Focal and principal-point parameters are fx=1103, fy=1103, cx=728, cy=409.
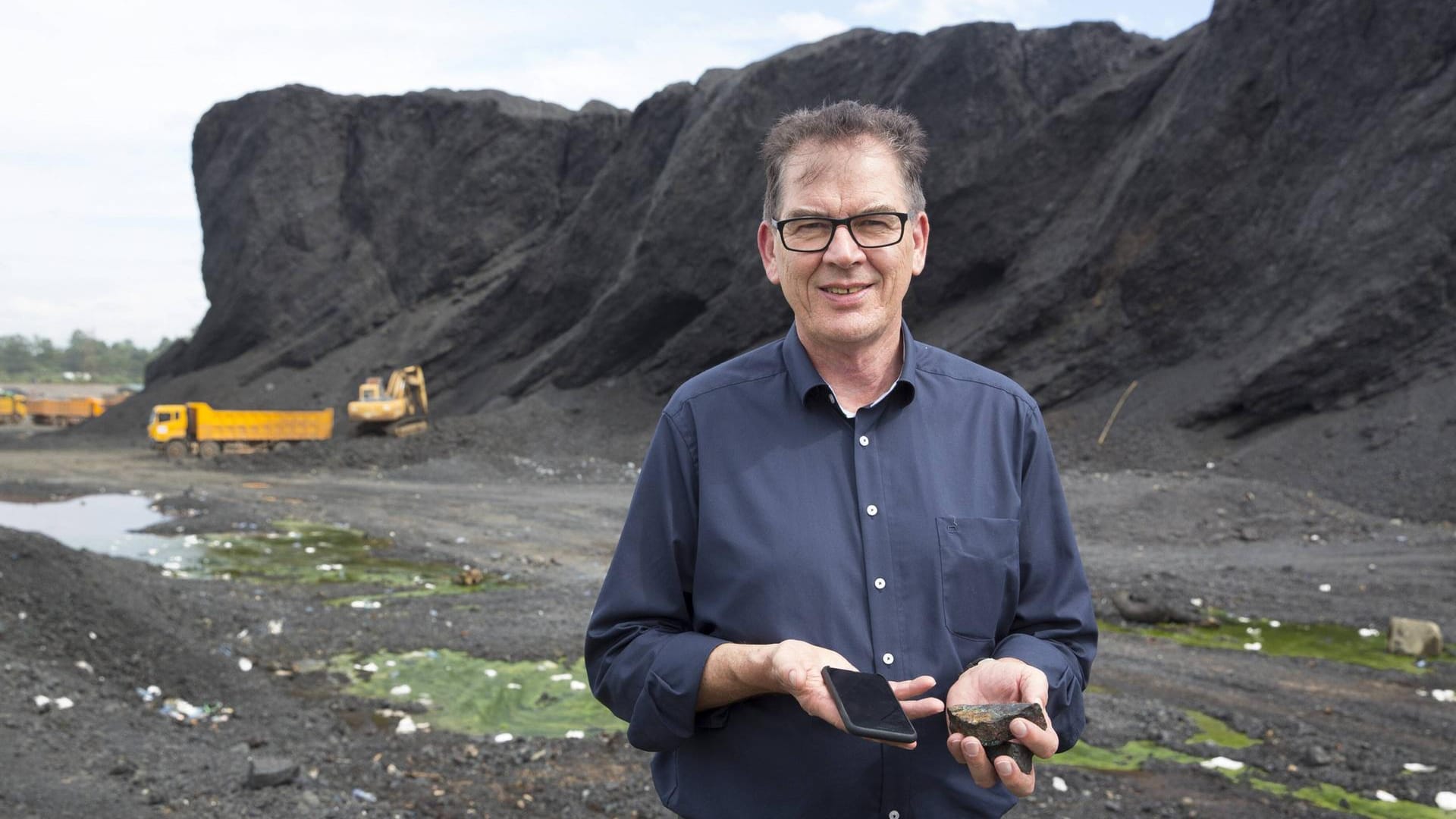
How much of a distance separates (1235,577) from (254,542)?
11749 mm

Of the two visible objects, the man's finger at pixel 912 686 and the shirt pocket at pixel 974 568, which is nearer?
the man's finger at pixel 912 686

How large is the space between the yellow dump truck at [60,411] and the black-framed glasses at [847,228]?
5122 centimetres

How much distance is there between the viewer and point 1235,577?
1200 centimetres

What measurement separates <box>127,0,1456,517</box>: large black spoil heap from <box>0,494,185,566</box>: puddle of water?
1542 cm

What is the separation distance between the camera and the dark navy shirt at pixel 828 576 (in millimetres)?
2070

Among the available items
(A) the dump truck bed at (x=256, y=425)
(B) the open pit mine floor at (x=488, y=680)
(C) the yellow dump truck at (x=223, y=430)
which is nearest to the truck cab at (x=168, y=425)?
(C) the yellow dump truck at (x=223, y=430)

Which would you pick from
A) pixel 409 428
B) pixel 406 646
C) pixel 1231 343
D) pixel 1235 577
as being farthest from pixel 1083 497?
pixel 409 428

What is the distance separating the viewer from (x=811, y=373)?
87.2 inches

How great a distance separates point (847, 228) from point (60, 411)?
173 feet

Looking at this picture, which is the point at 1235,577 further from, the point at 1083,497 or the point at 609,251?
the point at 609,251

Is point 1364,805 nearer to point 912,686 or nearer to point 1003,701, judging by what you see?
point 1003,701

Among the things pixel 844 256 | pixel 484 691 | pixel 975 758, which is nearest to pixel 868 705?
pixel 975 758

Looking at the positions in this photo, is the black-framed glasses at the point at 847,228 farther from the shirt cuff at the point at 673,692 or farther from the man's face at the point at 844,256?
the shirt cuff at the point at 673,692

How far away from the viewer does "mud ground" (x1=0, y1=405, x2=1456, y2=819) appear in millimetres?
5539
